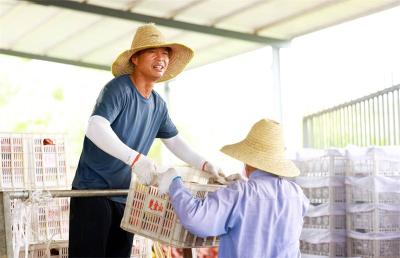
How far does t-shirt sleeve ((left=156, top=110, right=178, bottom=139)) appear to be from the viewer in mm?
3785

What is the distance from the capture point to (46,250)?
15.0 ft

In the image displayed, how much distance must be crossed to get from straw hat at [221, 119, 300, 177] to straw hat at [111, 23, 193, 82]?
0.66 metres

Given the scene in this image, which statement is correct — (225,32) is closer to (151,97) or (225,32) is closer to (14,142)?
(14,142)

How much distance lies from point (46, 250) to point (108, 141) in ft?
5.55

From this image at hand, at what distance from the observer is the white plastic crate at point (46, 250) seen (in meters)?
4.65

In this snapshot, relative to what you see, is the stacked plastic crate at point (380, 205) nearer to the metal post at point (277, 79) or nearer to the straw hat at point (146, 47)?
the straw hat at point (146, 47)

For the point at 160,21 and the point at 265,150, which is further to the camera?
the point at 160,21

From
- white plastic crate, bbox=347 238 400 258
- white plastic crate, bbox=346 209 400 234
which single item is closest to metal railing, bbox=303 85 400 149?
white plastic crate, bbox=346 209 400 234

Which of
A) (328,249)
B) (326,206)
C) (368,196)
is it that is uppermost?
(368,196)

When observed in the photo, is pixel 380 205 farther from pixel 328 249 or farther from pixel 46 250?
pixel 46 250

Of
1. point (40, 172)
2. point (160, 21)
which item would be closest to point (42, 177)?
point (40, 172)

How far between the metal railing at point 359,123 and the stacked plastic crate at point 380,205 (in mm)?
1696

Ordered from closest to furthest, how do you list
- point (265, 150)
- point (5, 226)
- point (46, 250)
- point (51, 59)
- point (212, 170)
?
point (5, 226)
point (265, 150)
point (212, 170)
point (46, 250)
point (51, 59)

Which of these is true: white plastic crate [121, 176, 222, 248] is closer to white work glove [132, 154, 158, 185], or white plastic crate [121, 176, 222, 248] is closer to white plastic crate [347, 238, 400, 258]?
white work glove [132, 154, 158, 185]
